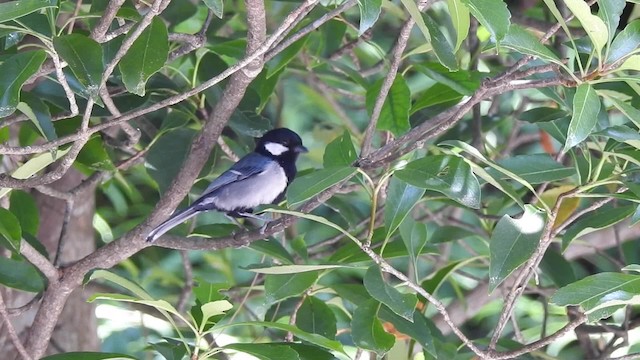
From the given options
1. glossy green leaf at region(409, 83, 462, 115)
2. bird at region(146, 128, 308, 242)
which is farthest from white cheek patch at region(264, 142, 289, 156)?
glossy green leaf at region(409, 83, 462, 115)

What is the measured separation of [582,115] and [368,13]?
474 mm

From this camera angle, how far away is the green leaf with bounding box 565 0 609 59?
72.2 inches

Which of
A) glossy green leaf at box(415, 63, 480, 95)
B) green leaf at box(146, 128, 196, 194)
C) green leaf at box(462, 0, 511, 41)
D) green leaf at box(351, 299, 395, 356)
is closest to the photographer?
green leaf at box(462, 0, 511, 41)

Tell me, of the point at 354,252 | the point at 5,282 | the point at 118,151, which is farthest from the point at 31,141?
the point at 354,252

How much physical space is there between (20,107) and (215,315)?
2.16 feet

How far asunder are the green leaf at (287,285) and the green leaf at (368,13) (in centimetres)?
76

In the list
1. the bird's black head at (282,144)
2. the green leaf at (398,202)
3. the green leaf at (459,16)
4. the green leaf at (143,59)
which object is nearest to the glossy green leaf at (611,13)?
the green leaf at (459,16)

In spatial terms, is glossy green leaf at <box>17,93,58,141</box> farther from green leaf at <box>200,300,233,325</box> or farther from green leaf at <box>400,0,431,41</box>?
green leaf at <box>400,0,431,41</box>

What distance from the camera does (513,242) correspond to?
6.72ft

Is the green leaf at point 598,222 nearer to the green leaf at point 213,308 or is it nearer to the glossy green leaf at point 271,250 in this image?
the glossy green leaf at point 271,250

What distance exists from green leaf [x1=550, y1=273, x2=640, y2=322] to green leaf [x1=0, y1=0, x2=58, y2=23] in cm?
117

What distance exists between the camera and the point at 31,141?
2852mm

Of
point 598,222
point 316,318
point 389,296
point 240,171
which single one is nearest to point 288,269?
point 389,296

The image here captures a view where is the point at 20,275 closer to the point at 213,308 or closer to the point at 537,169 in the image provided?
the point at 213,308
